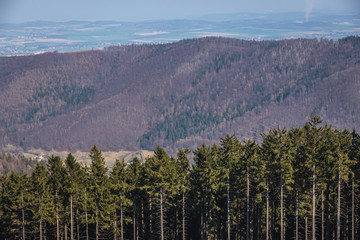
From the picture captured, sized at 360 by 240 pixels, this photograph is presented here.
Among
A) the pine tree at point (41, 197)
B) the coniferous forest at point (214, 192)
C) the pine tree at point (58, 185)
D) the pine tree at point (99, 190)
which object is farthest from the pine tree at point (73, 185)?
the pine tree at point (41, 197)

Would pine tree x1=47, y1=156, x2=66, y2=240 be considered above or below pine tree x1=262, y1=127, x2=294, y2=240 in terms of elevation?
below

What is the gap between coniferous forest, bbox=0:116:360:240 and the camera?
170 ft

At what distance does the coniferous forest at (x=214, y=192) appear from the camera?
51.9 m

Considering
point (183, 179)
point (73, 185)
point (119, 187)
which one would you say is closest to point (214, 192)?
point (183, 179)

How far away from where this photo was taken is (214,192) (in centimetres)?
5597

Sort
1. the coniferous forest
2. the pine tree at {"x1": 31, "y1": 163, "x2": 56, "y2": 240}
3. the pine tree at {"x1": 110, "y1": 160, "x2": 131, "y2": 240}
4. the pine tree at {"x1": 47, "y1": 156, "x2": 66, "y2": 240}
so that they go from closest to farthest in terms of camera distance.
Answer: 1. the coniferous forest
2. the pine tree at {"x1": 31, "y1": 163, "x2": 56, "y2": 240}
3. the pine tree at {"x1": 47, "y1": 156, "x2": 66, "y2": 240}
4. the pine tree at {"x1": 110, "y1": 160, "x2": 131, "y2": 240}

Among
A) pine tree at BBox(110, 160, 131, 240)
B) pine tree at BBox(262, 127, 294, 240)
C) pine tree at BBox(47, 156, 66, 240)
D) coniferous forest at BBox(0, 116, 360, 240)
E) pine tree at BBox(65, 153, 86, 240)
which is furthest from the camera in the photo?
pine tree at BBox(110, 160, 131, 240)

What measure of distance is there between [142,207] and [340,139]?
73.5ft

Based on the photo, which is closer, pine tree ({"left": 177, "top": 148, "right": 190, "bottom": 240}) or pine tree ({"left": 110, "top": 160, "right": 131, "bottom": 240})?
pine tree ({"left": 177, "top": 148, "right": 190, "bottom": 240})

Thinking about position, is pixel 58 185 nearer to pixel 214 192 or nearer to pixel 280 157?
pixel 214 192

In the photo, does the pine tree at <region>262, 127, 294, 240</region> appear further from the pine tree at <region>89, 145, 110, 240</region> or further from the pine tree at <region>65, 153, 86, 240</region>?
the pine tree at <region>65, 153, 86, 240</region>

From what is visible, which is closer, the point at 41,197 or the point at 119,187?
the point at 41,197

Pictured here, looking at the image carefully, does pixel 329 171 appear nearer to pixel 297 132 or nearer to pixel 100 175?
pixel 297 132

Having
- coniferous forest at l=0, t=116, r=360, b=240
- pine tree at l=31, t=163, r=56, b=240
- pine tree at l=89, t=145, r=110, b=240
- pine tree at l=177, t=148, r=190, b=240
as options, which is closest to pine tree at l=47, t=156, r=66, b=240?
coniferous forest at l=0, t=116, r=360, b=240
